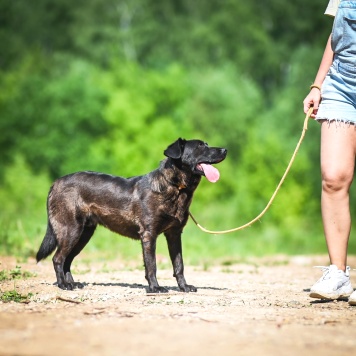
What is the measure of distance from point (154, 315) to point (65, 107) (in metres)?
41.1

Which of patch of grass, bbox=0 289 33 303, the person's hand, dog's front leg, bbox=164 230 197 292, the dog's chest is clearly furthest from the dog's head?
patch of grass, bbox=0 289 33 303

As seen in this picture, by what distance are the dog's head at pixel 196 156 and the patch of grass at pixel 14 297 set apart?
6.81ft

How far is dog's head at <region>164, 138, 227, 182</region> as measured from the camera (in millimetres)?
7242

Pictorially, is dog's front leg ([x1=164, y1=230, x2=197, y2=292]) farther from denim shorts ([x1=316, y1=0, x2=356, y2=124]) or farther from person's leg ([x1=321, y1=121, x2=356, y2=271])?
denim shorts ([x1=316, y1=0, x2=356, y2=124])

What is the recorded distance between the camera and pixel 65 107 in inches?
1780

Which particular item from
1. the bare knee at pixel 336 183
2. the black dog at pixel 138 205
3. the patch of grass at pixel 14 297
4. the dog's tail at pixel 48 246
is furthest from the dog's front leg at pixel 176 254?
the bare knee at pixel 336 183

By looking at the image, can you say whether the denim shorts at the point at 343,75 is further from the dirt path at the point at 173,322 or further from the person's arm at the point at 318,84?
the dirt path at the point at 173,322

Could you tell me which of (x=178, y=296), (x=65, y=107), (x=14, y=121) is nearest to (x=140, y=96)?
(x=65, y=107)

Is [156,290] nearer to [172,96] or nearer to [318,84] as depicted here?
[318,84]

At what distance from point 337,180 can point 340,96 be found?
0.74m

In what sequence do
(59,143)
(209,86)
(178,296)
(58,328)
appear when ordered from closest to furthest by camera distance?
(58,328)
(178,296)
(209,86)
(59,143)

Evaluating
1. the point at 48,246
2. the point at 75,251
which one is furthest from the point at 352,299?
the point at 48,246

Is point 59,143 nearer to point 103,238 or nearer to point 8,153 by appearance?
point 8,153

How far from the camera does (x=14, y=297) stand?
20.0 ft
